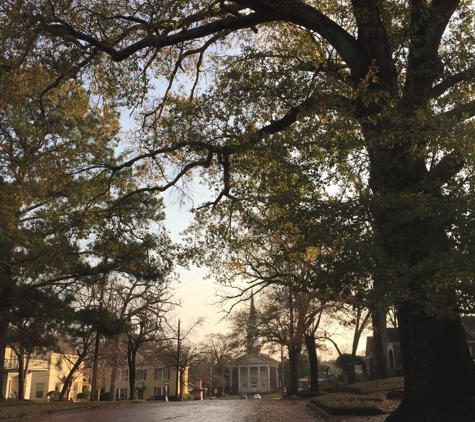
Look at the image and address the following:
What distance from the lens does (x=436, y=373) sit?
8.03 m

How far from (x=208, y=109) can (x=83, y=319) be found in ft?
42.9

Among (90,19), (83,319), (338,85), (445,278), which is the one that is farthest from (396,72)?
(83,319)

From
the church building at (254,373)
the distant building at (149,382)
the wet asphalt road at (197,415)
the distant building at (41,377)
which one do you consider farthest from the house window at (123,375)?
the wet asphalt road at (197,415)

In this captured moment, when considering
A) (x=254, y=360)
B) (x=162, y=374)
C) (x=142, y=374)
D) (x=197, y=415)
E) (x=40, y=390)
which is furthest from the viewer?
(x=254, y=360)

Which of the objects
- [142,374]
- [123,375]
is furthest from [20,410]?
[123,375]

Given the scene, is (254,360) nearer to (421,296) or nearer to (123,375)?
(123,375)

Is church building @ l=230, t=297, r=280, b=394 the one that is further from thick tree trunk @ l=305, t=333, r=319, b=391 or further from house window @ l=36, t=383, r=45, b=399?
thick tree trunk @ l=305, t=333, r=319, b=391

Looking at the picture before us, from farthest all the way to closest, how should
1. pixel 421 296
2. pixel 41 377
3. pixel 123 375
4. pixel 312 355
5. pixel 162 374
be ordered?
pixel 123 375 < pixel 162 374 < pixel 41 377 < pixel 312 355 < pixel 421 296

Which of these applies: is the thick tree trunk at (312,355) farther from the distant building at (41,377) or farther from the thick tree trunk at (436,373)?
the distant building at (41,377)

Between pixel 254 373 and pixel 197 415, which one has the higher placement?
pixel 197 415

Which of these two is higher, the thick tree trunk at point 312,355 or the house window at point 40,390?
the thick tree trunk at point 312,355

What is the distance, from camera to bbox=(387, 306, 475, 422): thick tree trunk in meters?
7.77

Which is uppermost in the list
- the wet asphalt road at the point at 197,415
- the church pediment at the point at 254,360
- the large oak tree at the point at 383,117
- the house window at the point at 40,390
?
the large oak tree at the point at 383,117

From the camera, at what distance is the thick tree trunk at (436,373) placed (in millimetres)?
7766
